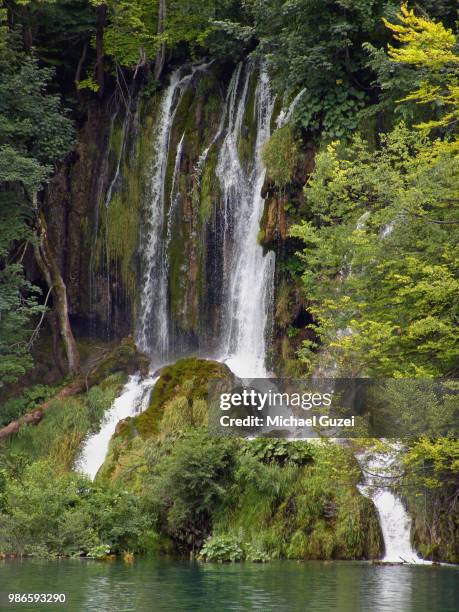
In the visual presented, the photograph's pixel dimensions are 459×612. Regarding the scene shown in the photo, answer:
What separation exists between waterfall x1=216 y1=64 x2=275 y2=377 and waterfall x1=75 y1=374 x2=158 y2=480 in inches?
95.3

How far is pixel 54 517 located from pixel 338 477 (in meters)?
5.81

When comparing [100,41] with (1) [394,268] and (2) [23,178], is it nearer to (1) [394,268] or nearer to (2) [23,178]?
(2) [23,178]

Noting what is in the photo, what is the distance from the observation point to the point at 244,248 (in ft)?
99.6

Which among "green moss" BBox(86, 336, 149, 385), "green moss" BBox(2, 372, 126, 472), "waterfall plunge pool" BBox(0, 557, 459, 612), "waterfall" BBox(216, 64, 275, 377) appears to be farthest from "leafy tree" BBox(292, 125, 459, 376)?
"green moss" BBox(86, 336, 149, 385)

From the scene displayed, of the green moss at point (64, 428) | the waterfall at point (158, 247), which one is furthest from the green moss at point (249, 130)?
the green moss at point (64, 428)

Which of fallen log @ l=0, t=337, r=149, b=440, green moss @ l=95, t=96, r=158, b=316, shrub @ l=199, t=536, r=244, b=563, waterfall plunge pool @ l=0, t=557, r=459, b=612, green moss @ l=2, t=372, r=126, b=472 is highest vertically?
green moss @ l=95, t=96, r=158, b=316

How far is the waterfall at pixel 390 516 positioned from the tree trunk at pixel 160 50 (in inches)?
670

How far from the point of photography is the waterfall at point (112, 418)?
87.6ft

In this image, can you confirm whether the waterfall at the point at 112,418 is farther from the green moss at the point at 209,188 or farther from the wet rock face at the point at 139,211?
the green moss at the point at 209,188

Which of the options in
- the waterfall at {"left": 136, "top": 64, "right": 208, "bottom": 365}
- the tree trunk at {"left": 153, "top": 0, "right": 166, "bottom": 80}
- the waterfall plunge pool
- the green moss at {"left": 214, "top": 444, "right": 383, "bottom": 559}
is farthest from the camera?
the tree trunk at {"left": 153, "top": 0, "right": 166, "bottom": 80}

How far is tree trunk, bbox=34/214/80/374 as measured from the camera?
104 feet

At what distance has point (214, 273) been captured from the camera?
31.2m

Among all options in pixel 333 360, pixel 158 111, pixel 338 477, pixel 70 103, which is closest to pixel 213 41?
pixel 158 111

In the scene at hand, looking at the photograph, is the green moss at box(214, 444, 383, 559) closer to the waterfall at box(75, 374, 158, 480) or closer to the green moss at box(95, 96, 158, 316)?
the waterfall at box(75, 374, 158, 480)
